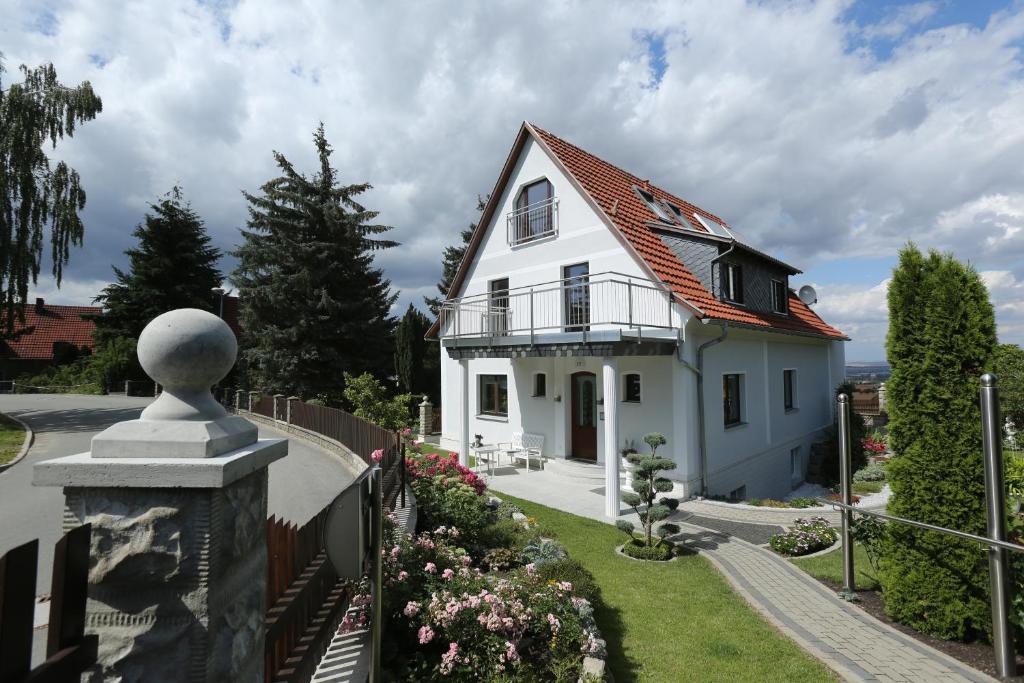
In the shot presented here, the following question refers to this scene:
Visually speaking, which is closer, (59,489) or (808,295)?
(59,489)

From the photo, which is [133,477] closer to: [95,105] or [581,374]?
[581,374]

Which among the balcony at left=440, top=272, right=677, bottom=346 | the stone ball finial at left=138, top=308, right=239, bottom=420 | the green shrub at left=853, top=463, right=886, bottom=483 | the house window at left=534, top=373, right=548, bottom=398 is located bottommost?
the green shrub at left=853, top=463, right=886, bottom=483

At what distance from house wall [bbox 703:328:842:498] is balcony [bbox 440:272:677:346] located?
1837 mm

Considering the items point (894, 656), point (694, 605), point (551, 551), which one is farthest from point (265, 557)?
point (894, 656)

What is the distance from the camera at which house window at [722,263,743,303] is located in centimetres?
1343

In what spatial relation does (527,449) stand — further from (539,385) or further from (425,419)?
(425,419)

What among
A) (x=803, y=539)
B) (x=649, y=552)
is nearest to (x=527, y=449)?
(x=649, y=552)

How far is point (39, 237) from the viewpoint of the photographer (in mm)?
20547

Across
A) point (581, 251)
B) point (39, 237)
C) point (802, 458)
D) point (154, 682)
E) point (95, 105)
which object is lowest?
point (802, 458)

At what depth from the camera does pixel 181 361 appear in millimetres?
2006

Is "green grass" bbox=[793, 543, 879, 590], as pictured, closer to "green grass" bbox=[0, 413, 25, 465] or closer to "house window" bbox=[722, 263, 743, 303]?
"house window" bbox=[722, 263, 743, 303]

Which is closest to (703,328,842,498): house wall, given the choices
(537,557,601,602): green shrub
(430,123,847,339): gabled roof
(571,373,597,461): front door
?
(430,123,847,339): gabled roof

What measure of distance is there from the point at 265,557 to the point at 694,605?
211 inches

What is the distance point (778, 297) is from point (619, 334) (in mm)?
9667
